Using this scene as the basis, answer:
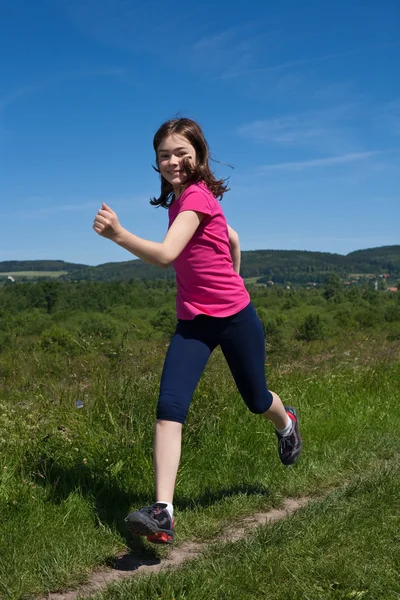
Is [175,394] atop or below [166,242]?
below

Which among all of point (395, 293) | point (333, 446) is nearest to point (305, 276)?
point (395, 293)

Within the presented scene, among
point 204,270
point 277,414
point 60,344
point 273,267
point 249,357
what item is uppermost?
point 273,267

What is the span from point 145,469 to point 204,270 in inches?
53.3

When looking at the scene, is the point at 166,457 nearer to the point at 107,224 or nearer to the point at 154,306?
the point at 107,224

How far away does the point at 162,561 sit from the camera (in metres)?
3.00

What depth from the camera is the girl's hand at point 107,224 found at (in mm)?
2734

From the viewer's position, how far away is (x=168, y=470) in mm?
3027

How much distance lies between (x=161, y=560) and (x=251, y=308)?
1388mm

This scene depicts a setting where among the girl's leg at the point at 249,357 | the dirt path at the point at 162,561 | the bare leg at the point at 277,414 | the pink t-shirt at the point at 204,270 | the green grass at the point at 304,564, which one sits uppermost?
the pink t-shirt at the point at 204,270

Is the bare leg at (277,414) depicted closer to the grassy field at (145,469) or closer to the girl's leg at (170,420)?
the grassy field at (145,469)

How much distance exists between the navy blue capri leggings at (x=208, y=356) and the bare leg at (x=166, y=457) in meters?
0.05

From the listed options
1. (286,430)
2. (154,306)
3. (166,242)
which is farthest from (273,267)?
(166,242)

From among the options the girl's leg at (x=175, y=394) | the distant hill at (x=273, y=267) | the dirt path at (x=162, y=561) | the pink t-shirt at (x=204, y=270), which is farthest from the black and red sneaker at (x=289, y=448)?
the distant hill at (x=273, y=267)

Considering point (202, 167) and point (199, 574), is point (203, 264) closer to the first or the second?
point (202, 167)
